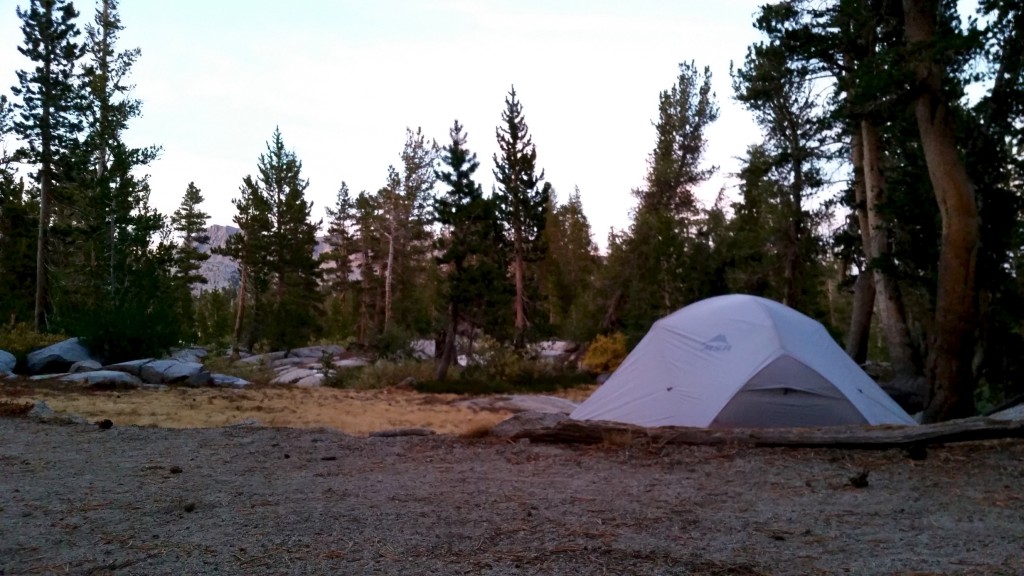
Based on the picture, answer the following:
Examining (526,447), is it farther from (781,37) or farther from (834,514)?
(781,37)

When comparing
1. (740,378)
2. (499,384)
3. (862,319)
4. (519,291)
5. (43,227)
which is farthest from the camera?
(519,291)

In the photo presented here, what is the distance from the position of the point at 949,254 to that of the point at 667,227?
58.6 ft

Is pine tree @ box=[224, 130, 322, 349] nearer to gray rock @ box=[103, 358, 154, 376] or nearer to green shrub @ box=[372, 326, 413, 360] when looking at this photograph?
green shrub @ box=[372, 326, 413, 360]

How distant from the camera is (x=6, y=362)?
20.2m

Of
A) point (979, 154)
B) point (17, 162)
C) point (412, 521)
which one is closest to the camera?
point (412, 521)

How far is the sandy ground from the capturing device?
4.01 meters

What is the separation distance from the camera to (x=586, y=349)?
101 ft

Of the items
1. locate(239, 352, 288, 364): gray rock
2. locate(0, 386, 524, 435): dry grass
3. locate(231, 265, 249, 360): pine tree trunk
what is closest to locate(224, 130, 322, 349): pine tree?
locate(231, 265, 249, 360): pine tree trunk

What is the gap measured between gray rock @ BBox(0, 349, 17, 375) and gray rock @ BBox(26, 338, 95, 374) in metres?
0.36

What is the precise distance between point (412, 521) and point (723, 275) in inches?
917

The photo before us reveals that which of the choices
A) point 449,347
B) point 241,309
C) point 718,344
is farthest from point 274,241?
point 718,344

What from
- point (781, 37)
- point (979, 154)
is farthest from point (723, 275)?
point (979, 154)

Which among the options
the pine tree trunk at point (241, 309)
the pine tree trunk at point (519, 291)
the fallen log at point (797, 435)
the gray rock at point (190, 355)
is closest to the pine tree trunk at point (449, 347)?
the pine tree trunk at point (519, 291)

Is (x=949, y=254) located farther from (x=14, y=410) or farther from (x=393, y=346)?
(x=393, y=346)
